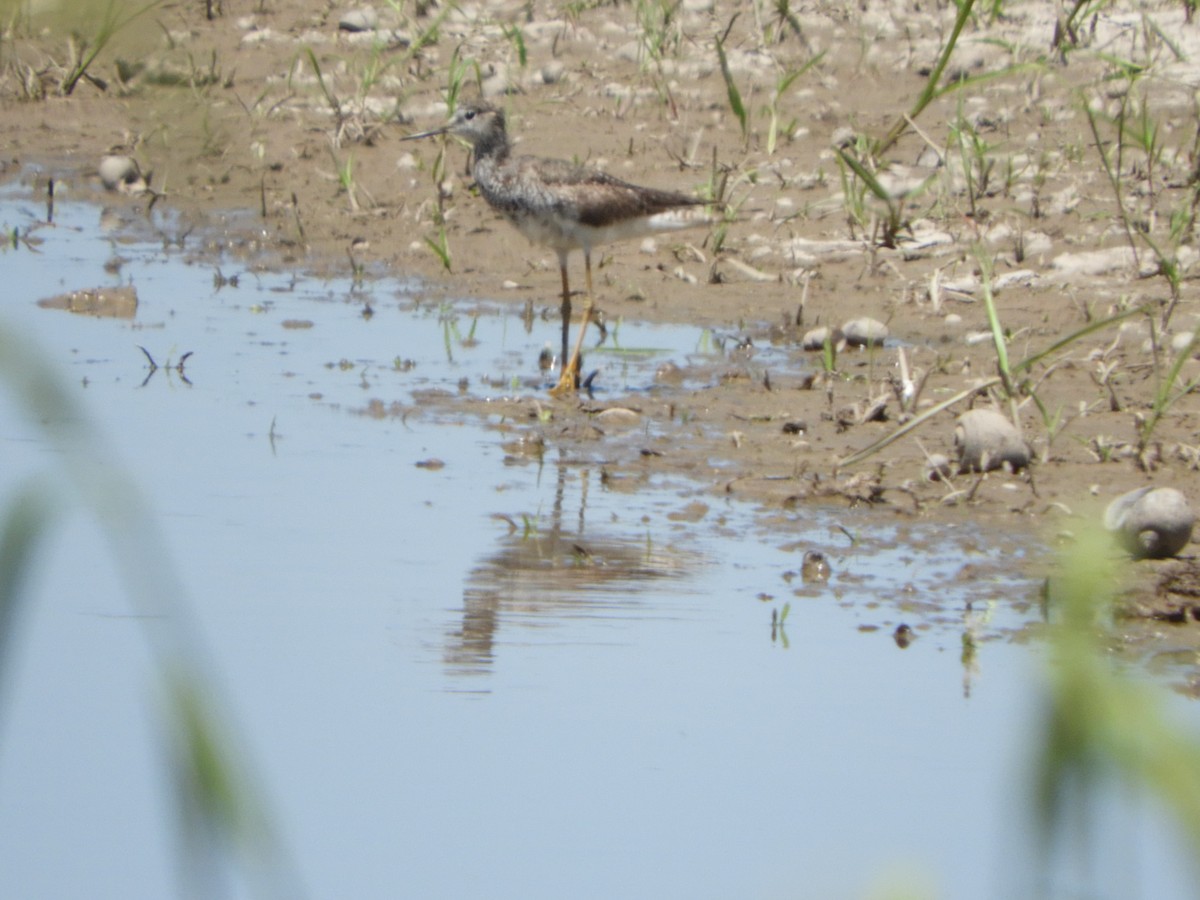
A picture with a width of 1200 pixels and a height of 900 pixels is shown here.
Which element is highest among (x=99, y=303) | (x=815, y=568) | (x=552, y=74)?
(x=552, y=74)

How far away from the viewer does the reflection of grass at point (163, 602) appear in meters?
0.90

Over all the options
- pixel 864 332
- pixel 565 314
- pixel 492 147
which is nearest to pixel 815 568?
pixel 864 332

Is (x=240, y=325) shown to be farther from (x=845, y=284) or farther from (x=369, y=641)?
(x=369, y=641)

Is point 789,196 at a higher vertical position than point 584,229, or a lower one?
higher

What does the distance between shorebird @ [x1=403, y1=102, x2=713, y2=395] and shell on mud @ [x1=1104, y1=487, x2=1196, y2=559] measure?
2930 millimetres

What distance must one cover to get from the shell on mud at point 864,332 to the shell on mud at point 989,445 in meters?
1.60

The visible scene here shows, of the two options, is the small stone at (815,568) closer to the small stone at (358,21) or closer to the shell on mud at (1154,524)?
the shell on mud at (1154,524)

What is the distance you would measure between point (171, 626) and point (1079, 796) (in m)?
0.48

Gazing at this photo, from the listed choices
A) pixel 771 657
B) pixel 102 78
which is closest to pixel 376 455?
pixel 771 657

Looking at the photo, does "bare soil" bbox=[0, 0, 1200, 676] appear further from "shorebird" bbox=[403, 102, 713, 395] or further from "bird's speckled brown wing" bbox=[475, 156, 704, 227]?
"bird's speckled brown wing" bbox=[475, 156, 704, 227]

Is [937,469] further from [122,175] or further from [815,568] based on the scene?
[122,175]

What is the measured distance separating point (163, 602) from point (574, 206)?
247 inches

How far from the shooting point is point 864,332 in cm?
688

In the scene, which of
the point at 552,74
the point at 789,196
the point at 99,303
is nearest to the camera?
the point at 99,303
